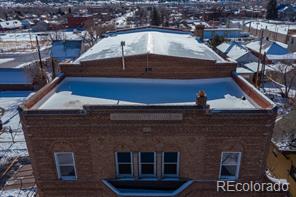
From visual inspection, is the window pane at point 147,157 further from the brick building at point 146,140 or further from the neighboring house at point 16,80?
the neighboring house at point 16,80

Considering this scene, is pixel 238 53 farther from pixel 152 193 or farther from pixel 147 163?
pixel 152 193


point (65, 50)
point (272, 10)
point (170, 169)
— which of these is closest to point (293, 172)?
point (170, 169)

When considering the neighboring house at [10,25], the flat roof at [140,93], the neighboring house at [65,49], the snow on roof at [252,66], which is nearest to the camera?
the flat roof at [140,93]

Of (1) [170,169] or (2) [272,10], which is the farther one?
(2) [272,10]

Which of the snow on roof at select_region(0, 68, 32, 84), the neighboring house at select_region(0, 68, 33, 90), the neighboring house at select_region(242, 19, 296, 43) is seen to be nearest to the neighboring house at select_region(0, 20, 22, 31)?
the snow on roof at select_region(0, 68, 32, 84)

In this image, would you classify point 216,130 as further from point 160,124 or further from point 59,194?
point 59,194

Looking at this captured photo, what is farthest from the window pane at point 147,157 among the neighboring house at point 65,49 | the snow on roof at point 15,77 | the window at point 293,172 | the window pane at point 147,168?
the neighboring house at point 65,49

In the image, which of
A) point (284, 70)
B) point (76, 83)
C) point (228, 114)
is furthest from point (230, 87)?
point (284, 70)
